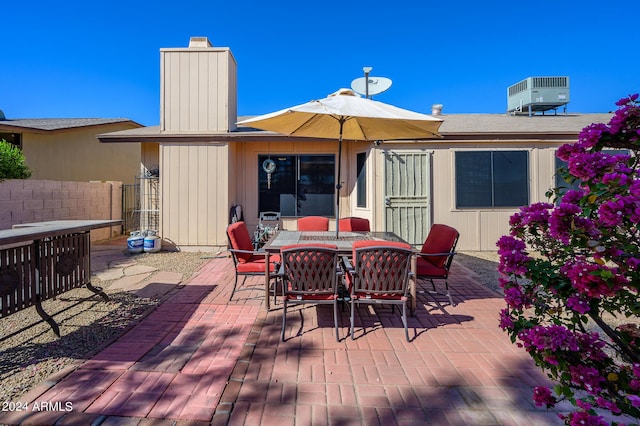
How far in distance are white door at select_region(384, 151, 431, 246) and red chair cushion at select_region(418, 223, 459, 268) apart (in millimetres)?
2690

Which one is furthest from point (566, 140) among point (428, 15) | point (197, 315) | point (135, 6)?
point (135, 6)

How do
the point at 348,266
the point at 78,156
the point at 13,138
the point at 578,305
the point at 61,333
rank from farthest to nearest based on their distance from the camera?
the point at 78,156
the point at 13,138
the point at 348,266
the point at 61,333
the point at 578,305

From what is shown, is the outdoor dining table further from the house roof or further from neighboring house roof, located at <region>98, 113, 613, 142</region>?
the house roof

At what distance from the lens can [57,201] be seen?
7125 millimetres

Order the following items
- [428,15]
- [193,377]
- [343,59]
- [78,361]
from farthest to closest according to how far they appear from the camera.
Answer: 1. [343,59]
2. [428,15]
3. [78,361]
4. [193,377]

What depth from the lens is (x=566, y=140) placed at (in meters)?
6.77

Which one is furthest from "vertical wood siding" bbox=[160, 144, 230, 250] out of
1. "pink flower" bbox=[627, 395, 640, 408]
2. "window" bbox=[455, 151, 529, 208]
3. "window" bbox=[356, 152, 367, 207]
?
"pink flower" bbox=[627, 395, 640, 408]

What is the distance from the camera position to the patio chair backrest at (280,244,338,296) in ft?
9.41

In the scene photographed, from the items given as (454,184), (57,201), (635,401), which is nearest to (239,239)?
(635,401)

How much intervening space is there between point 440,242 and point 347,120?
6.71ft

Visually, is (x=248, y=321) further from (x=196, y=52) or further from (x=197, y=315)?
(x=196, y=52)

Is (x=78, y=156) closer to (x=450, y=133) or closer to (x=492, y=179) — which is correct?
(x=450, y=133)

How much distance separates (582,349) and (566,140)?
7.18 metres

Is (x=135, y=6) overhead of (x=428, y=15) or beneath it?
beneath
